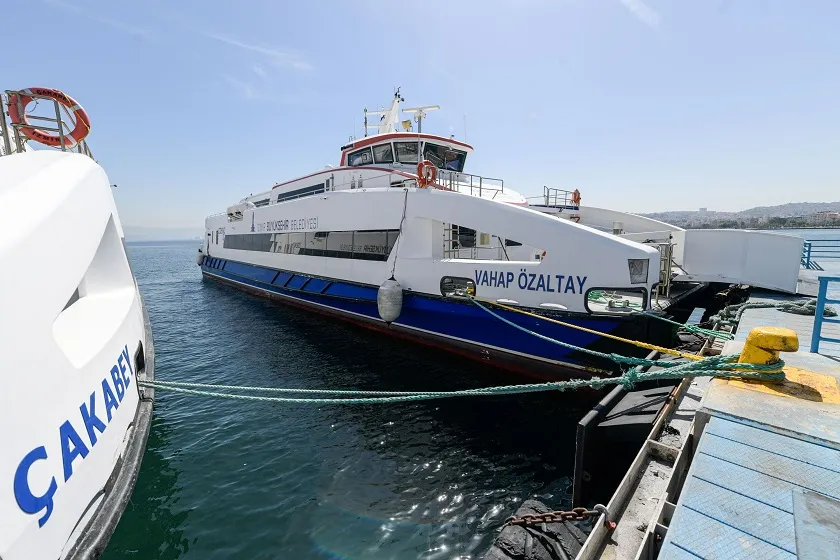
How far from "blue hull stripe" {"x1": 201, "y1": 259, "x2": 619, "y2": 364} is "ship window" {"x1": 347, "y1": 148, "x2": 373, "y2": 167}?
3.70m

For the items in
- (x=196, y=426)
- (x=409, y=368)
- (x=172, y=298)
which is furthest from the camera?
(x=172, y=298)

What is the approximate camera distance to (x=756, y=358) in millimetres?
3355

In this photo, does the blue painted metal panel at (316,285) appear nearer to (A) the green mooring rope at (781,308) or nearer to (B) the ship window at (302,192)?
(B) the ship window at (302,192)

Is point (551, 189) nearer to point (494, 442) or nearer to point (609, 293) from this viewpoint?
point (609, 293)

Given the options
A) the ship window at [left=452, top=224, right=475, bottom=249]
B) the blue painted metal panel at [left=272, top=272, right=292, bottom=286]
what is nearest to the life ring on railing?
the ship window at [left=452, top=224, right=475, bottom=249]

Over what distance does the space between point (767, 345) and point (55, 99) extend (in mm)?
7438

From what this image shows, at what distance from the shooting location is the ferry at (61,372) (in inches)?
75.4

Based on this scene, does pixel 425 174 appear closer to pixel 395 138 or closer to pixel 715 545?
pixel 395 138

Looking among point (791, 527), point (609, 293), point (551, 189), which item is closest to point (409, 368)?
point (609, 293)

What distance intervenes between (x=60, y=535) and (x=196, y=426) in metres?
4.03

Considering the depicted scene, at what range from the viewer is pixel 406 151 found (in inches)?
448

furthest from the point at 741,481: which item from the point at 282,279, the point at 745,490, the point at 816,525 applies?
the point at 282,279

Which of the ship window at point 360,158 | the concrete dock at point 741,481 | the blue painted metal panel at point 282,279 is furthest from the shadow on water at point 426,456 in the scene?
the ship window at point 360,158

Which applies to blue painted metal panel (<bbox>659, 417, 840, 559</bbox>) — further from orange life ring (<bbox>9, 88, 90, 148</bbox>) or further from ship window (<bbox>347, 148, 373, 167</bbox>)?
ship window (<bbox>347, 148, 373, 167</bbox>)
